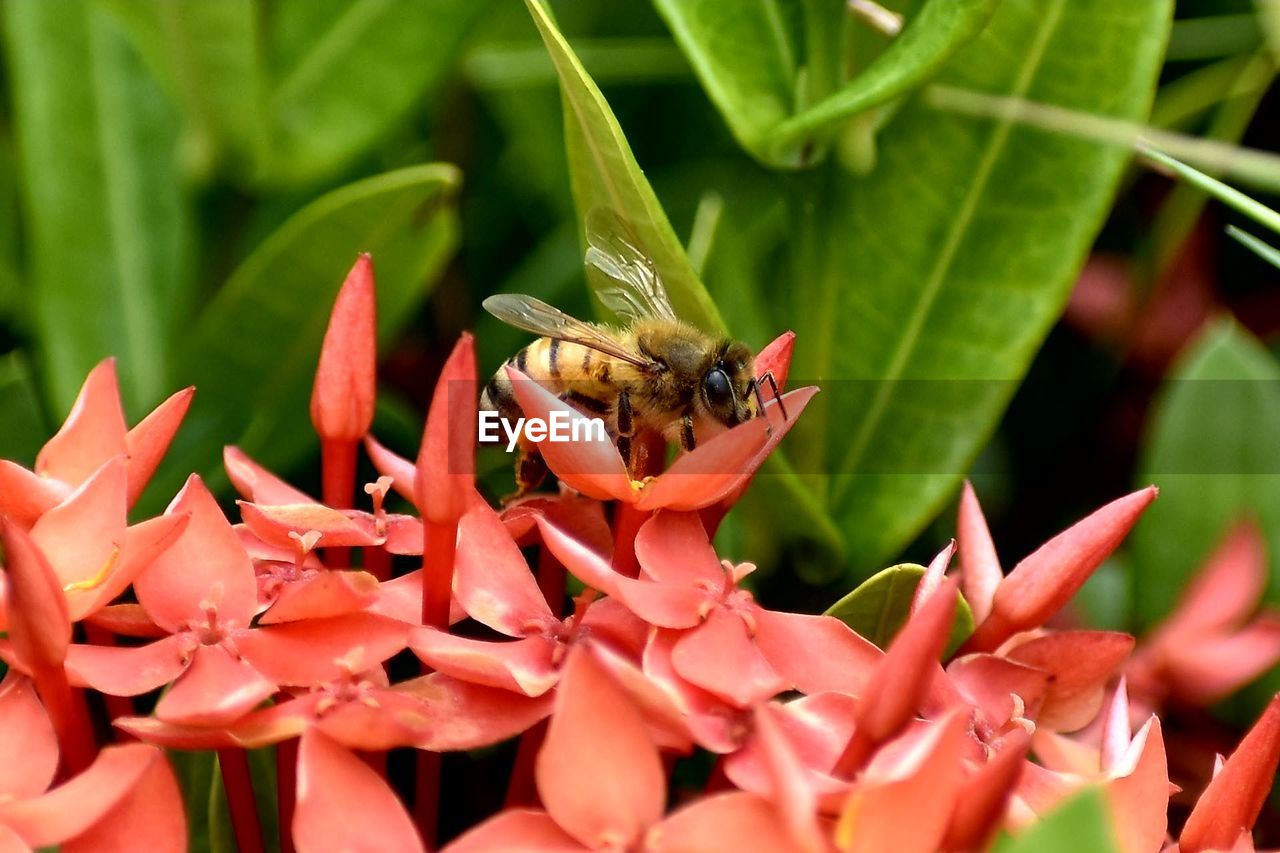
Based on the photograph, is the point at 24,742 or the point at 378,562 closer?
the point at 24,742

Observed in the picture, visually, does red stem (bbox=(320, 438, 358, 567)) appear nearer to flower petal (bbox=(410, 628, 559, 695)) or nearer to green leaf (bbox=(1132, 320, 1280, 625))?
flower petal (bbox=(410, 628, 559, 695))

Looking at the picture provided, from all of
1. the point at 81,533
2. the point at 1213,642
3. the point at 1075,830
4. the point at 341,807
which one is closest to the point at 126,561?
the point at 81,533

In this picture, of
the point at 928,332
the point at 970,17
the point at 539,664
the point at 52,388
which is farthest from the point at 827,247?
the point at 52,388

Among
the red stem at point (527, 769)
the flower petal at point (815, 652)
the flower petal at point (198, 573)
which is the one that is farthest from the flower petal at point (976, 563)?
the flower petal at point (198, 573)

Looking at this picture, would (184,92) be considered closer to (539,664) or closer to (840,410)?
(840,410)

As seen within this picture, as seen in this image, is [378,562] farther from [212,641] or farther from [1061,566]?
[1061,566]
